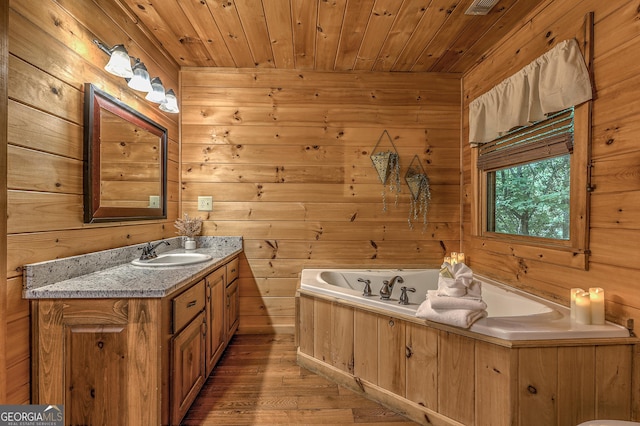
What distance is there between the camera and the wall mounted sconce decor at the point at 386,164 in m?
2.61

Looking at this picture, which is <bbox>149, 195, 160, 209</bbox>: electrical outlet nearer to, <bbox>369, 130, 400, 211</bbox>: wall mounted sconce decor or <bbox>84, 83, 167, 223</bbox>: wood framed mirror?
<bbox>84, 83, 167, 223</bbox>: wood framed mirror

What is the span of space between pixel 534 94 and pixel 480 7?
636 millimetres

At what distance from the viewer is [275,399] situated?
1.78m

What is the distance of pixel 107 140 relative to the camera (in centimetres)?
168

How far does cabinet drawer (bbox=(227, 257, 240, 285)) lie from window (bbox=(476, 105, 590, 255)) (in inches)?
81.1

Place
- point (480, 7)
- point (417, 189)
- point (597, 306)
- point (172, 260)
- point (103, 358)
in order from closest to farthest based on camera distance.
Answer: point (103, 358)
point (597, 306)
point (480, 7)
point (172, 260)
point (417, 189)

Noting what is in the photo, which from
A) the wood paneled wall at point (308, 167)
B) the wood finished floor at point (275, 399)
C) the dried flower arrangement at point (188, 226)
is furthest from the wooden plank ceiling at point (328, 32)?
the wood finished floor at point (275, 399)

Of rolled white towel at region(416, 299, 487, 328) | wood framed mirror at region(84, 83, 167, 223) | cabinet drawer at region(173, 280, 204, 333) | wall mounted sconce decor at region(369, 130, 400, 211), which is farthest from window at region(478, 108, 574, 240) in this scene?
wood framed mirror at region(84, 83, 167, 223)

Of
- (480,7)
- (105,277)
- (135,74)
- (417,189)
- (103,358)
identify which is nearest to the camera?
(103,358)

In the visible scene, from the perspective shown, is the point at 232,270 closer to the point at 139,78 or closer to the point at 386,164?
the point at 139,78

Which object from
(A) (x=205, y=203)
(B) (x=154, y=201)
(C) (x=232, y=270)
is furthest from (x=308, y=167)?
(B) (x=154, y=201)

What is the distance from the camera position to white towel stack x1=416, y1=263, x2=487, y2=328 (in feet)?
4.62

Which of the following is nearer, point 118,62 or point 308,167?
point 118,62

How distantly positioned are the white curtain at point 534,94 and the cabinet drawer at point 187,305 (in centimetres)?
218
